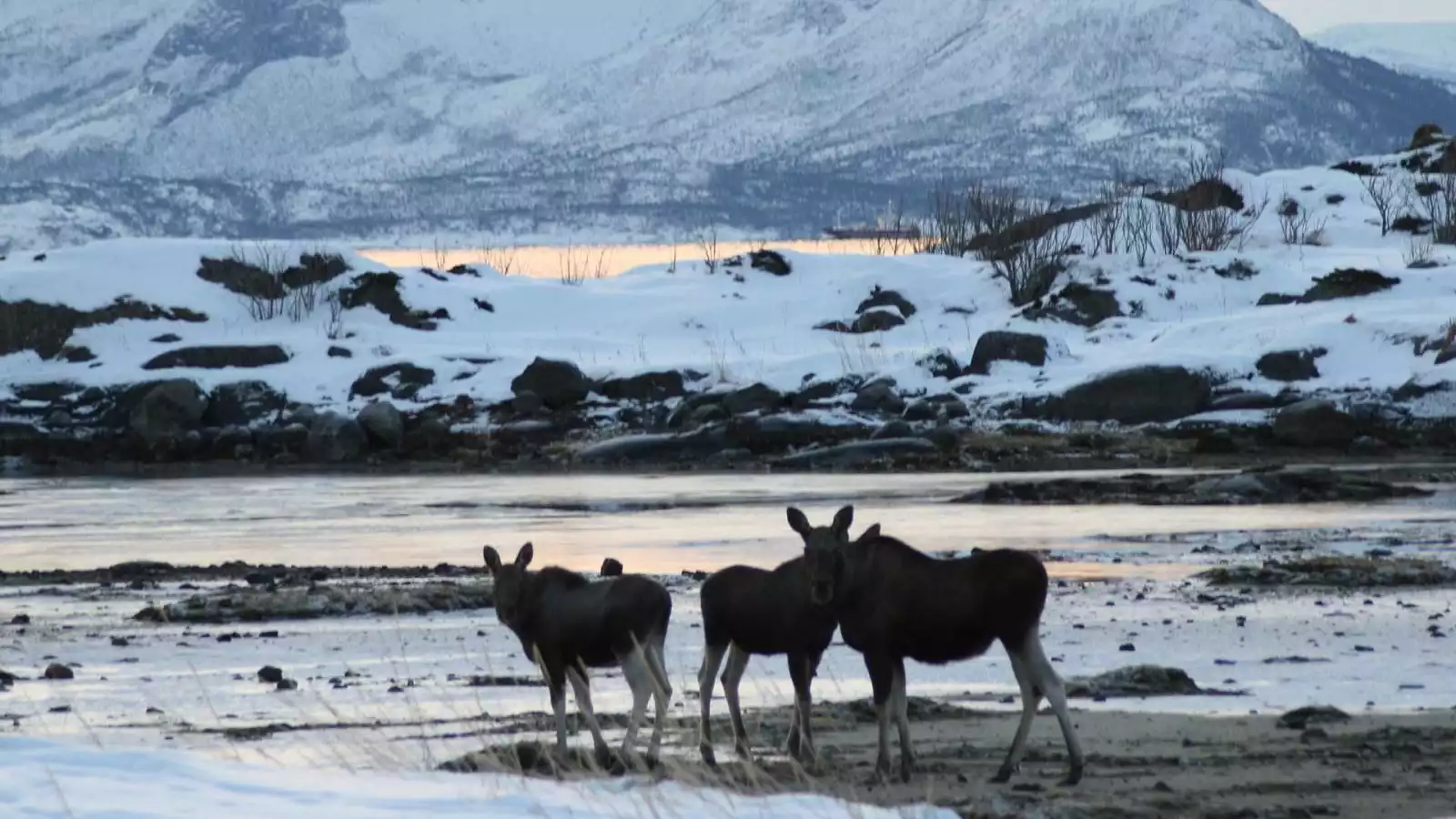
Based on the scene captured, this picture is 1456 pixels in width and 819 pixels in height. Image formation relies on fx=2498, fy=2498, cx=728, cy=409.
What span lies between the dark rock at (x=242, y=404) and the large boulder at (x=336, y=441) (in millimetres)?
3979

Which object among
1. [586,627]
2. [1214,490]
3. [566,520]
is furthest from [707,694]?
[1214,490]

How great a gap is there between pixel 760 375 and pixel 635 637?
138 feet

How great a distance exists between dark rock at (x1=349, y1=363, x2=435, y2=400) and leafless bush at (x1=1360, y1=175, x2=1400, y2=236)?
1210 inches

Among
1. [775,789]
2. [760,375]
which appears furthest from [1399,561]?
[760,375]

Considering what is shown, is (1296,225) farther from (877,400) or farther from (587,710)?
(587,710)

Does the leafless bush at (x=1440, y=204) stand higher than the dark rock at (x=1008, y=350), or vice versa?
the leafless bush at (x=1440, y=204)

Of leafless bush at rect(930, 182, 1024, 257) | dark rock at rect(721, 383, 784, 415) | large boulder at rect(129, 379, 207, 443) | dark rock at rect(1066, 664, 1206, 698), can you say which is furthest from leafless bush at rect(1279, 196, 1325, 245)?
dark rock at rect(1066, 664, 1206, 698)

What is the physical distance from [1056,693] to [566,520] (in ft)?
64.9

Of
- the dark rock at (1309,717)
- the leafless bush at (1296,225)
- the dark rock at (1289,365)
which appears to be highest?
the leafless bush at (1296,225)

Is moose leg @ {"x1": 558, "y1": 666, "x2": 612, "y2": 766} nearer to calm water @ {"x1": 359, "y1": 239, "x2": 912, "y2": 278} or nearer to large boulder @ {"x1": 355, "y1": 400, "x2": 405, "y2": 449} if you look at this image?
large boulder @ {"x1": 355, "y1": 400, "x2": 405, "y2": 449}

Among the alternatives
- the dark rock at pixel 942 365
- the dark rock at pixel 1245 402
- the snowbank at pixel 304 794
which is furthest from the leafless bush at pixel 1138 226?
the snowbank at pixel 304 794

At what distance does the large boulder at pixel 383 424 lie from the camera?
49062mm

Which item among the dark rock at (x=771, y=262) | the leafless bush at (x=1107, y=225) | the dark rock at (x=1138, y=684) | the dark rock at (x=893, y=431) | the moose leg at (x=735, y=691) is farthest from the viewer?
the leafless bush at (x=1107, y=225)

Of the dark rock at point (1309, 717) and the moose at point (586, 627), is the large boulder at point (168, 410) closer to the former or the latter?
the moose at point (586, 627)
